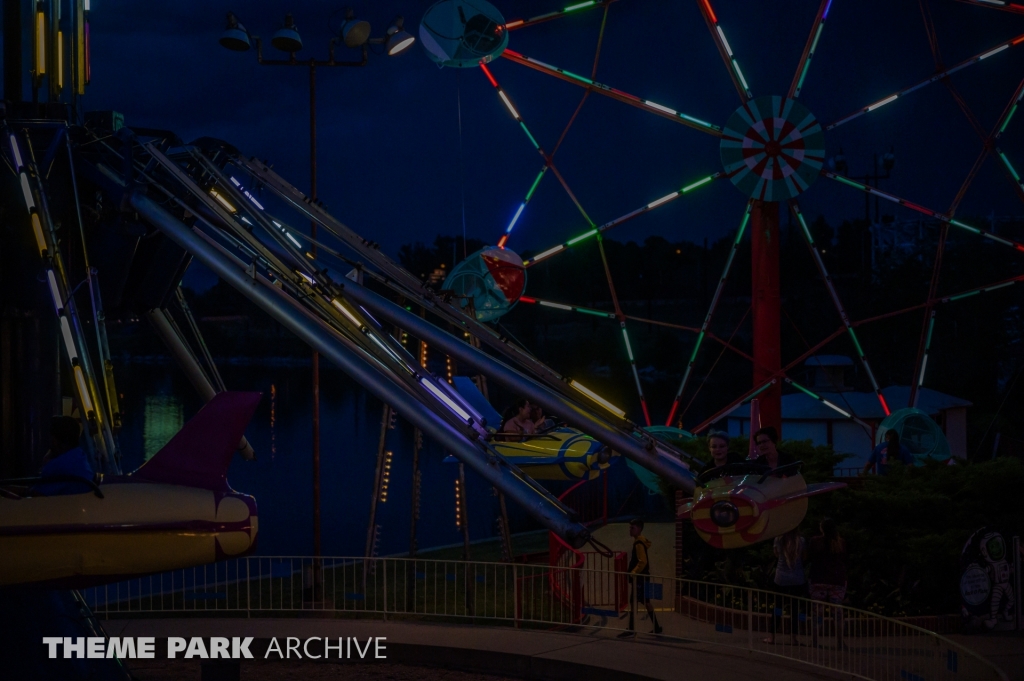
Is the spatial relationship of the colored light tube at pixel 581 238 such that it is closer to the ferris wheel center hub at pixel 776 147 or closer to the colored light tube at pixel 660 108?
the colored light tube at pixel 660 108

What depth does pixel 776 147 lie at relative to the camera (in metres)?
17.9

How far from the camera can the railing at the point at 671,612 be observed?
10.5m

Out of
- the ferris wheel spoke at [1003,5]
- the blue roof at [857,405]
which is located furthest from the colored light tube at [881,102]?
the blue roof at [857,405]

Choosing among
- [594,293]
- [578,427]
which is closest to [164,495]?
[578,427]

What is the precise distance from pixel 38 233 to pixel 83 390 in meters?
1.71

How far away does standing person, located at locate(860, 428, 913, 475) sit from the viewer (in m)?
14.8

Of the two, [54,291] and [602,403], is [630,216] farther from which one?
[54,291]

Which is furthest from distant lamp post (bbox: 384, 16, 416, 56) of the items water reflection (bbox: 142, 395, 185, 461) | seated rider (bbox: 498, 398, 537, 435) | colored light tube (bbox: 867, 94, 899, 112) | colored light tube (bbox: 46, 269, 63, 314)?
water reflection (bbox: 142, 395, 185, 461)

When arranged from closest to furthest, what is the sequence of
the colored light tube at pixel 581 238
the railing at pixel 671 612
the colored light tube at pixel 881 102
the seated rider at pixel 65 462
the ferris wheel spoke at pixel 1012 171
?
the seated rider at pixel 65 462, the railing at pixel 671 612, the ferris wheel spoke at pixel 1012 171, the colored light tube at pixel 881 102, the colored light tube at pixel 581 238

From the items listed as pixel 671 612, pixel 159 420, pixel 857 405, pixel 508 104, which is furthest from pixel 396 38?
pixel 159 420

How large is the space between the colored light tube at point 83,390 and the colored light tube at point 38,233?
4.38 feet

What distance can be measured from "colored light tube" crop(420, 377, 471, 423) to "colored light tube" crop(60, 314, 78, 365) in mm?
2942

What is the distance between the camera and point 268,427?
65688mm

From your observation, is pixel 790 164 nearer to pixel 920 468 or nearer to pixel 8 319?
pixel 920 468
